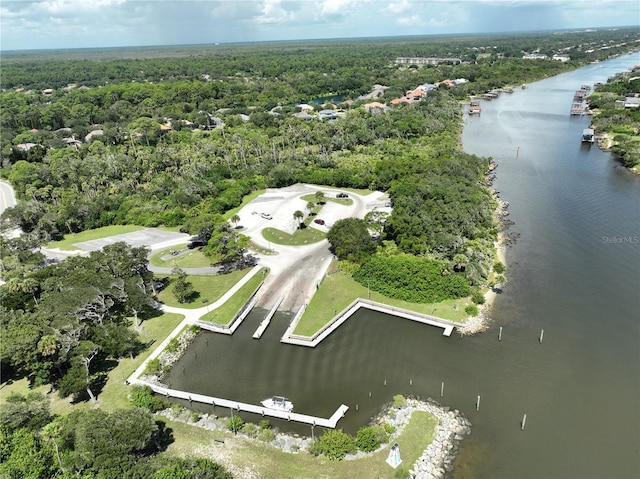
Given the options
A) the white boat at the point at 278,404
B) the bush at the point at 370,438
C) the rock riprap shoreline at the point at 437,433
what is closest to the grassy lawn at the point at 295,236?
the white boat at the point at 278,404

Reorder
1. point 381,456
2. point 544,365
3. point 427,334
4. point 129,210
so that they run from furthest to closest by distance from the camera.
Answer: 1. point 129,210
2. point 427,334
3. point 544,365
4. point 381,456

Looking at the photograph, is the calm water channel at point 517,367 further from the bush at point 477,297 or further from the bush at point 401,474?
the bush at point 401,474

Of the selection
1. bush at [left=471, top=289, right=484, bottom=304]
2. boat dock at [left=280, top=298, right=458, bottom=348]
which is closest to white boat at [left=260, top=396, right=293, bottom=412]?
boat dock at [left=280, top=298, right=458, bottom=348]

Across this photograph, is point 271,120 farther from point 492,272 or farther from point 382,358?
point 382,358

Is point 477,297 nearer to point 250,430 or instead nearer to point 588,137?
point 250,430

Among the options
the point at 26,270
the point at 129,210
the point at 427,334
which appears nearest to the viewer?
the point at 427,334

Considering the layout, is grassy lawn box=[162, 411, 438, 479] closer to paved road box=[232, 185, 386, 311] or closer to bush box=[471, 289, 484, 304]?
bush box=[471, 289, 484, 304]

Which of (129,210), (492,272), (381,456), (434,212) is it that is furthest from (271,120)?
(381,456)
